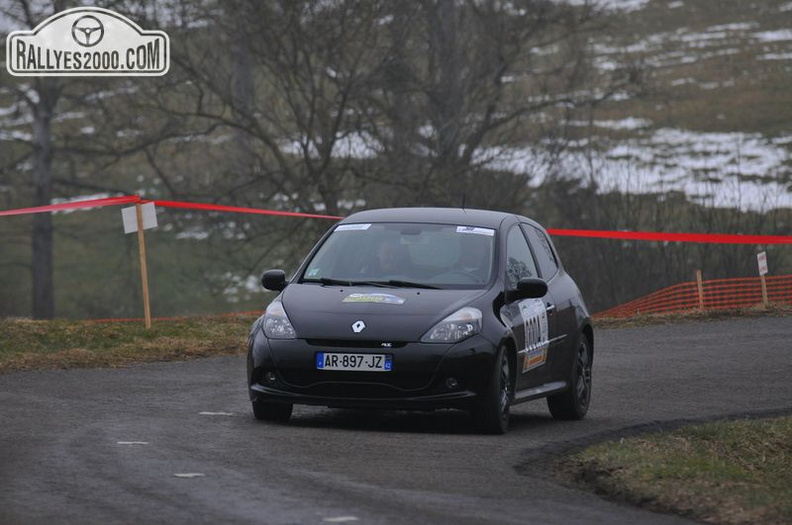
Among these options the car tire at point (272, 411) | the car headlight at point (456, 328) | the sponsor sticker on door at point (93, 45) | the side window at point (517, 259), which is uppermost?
the sponsor sticker on door at point (93, 45)

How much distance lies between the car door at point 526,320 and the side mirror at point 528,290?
53 millimetres

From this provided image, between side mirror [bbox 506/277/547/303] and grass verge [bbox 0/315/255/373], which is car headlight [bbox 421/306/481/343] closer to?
side mirror [bbox 506/277/547/303]

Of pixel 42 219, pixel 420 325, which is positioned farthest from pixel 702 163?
pixel 420 325

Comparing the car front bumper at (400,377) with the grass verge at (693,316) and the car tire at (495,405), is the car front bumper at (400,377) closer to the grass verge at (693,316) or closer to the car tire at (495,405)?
the car tire at (495,405)

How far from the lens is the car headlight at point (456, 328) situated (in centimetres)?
1150

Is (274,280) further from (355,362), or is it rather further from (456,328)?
(456,328)

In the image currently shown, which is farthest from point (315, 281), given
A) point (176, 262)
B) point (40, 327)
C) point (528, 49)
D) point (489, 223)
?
point (176, 262)

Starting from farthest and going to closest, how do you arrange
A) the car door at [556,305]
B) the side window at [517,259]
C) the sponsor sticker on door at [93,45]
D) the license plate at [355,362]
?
the sponsor sticker on door at [93,45]
the car door at [556,305]
the side window at [517,259]
the license plate at [355,362]

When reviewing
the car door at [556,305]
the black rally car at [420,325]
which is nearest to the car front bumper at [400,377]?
the black rally car at [420,325]

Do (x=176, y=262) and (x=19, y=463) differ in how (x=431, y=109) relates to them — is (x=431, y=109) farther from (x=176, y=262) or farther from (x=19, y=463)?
(x=176, y=262)

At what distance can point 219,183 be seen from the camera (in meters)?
38.6

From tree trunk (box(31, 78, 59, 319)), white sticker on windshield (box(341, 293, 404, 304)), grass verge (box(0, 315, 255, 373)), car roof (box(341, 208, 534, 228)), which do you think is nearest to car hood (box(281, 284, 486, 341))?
white sticker on windshield (box(341, 293, 404, 304))

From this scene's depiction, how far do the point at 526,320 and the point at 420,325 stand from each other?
1214 mm

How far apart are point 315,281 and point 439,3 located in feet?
96.3
